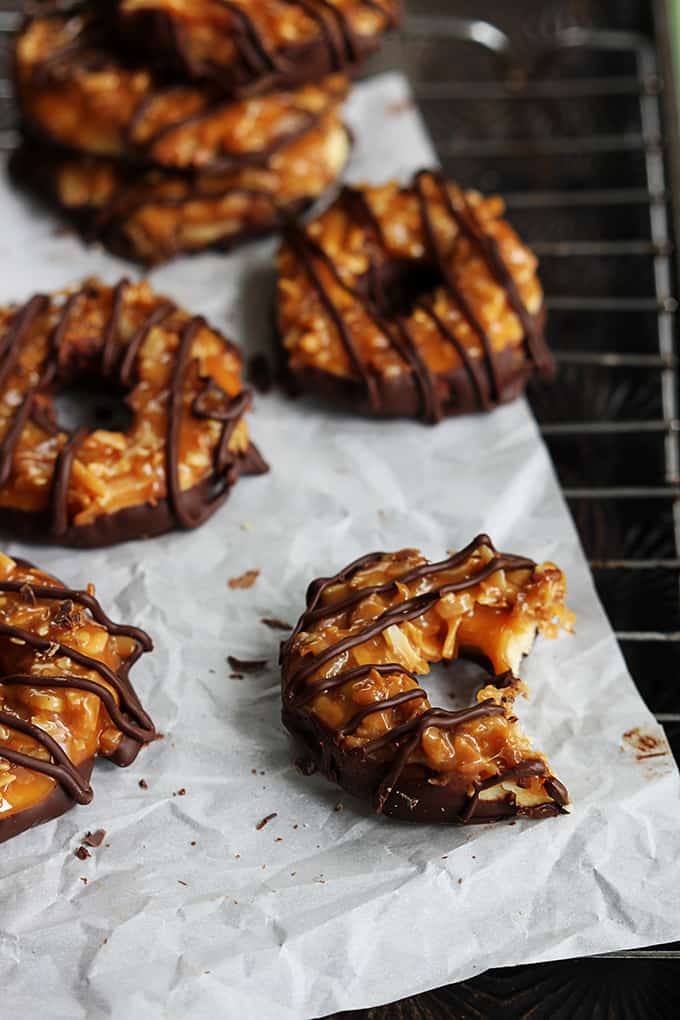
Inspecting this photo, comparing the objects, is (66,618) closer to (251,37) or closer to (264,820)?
(264,820)

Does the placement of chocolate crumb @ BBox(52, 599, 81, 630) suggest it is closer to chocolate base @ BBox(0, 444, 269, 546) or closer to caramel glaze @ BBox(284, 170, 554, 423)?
chocolate base @ BBox(0, 444, 269, 546)

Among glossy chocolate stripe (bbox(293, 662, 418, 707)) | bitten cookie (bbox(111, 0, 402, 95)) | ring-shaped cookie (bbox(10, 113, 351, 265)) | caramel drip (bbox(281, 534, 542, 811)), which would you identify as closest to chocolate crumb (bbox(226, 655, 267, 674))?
caramel drip (bbox(281, 534, 542, 811))

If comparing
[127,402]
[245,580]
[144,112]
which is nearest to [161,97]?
[144,112]

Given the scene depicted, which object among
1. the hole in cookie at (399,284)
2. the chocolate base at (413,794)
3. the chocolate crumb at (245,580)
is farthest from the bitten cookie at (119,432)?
the chocolate base at (413,794)

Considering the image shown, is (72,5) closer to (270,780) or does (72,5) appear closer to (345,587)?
(345,587)

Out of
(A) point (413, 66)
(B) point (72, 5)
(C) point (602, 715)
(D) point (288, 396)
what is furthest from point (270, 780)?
(A) point (413, 66)

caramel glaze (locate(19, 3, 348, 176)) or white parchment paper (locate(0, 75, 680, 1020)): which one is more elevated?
caramel glaze (locate(19, 3, 348, 176))
